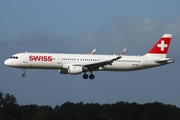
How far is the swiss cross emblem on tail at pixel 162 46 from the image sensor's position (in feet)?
302

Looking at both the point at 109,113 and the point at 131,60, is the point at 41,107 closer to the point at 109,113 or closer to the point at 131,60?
the point at 109,113

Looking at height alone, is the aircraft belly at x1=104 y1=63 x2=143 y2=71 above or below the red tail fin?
below

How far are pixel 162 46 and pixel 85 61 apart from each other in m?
14.8

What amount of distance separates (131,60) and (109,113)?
69175 millimetres

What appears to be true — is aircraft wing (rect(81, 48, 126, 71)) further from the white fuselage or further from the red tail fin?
the red tail fin

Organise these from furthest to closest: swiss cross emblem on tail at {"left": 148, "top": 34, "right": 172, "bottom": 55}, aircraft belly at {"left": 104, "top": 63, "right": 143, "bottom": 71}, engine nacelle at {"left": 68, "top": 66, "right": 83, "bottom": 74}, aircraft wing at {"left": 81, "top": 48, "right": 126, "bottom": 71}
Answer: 1. swiss cross emblem on tail at {"left": 148, "top": 34, "right": 172, "bottom": 55}
2. aircraft belly at {"left": 104, "top": 63, "right": 143, "bottom": 71}
3. aircraft wing at {"left": 81, "top": 48, "right": 126, "bottom": 71}
4. engine nacelle at {"left": 68, "top": 66, "right": 83, "bottom": 74}

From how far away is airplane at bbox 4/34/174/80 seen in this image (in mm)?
82750

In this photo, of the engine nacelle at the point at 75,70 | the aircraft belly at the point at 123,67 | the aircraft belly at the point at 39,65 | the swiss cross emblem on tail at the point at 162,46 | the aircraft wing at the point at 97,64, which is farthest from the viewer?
the swiss cross emblem on tail at the point at 162,46

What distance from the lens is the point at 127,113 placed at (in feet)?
416

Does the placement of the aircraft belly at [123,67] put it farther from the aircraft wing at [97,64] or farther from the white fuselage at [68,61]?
the aircraft wing at [97,64]

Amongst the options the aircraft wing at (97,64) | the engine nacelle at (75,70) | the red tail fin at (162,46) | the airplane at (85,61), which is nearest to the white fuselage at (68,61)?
the airplane at (85,61)

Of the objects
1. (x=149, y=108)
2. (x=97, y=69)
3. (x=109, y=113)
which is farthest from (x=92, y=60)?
(x=109, y=113)

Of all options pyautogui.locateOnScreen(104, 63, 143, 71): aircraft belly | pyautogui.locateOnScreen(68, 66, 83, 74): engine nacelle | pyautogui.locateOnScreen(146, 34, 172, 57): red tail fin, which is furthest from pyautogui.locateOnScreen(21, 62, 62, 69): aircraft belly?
pyautogui.locateOnScreen(146, 34, 172, 57): red tail fin

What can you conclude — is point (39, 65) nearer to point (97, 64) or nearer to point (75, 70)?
point (75, 70)
